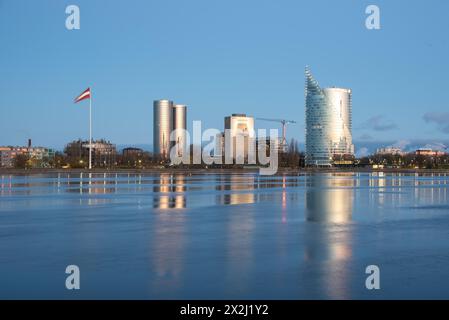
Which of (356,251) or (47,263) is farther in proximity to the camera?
(356,251)

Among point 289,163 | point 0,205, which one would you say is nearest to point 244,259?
point 0,205

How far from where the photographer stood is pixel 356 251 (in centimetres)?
1309

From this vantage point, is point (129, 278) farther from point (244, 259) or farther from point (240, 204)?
point (240, 204)

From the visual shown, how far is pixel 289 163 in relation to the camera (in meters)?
162

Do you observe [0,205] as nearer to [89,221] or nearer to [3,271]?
[89,221]

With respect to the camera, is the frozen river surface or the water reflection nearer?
the frozen river surface

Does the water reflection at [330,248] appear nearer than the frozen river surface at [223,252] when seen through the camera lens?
No

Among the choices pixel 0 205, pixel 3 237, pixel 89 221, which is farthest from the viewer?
pixel 0 205

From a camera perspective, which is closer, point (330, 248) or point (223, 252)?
point (223, 252)

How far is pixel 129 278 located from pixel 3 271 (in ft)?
8.69
